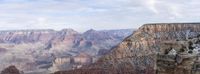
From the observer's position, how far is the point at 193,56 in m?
20.1

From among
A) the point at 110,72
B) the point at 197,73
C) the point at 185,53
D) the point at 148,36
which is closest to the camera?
the point at 197,73

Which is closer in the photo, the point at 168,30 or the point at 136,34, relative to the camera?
the point at 168,30

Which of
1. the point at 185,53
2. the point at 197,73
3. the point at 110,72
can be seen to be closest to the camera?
the point at 197,73

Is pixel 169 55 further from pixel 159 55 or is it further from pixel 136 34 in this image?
pixel 136 34

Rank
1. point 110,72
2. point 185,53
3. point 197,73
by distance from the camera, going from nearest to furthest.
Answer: point 197,73, point 185,53, point 110,72

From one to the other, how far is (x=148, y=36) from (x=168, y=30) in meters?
7.62

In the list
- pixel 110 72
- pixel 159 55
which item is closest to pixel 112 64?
pixel 110 72

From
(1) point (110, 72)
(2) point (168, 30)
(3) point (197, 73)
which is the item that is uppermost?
(3) point (197, 73)

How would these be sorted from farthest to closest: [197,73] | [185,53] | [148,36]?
1. [148,36]
2. [185,53]
3. [197,73]

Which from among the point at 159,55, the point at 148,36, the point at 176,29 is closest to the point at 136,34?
the point at 148,36

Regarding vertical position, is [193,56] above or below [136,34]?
above

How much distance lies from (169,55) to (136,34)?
468 feet

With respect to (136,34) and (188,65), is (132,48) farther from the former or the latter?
(188,65)

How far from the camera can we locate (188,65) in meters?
20.0
